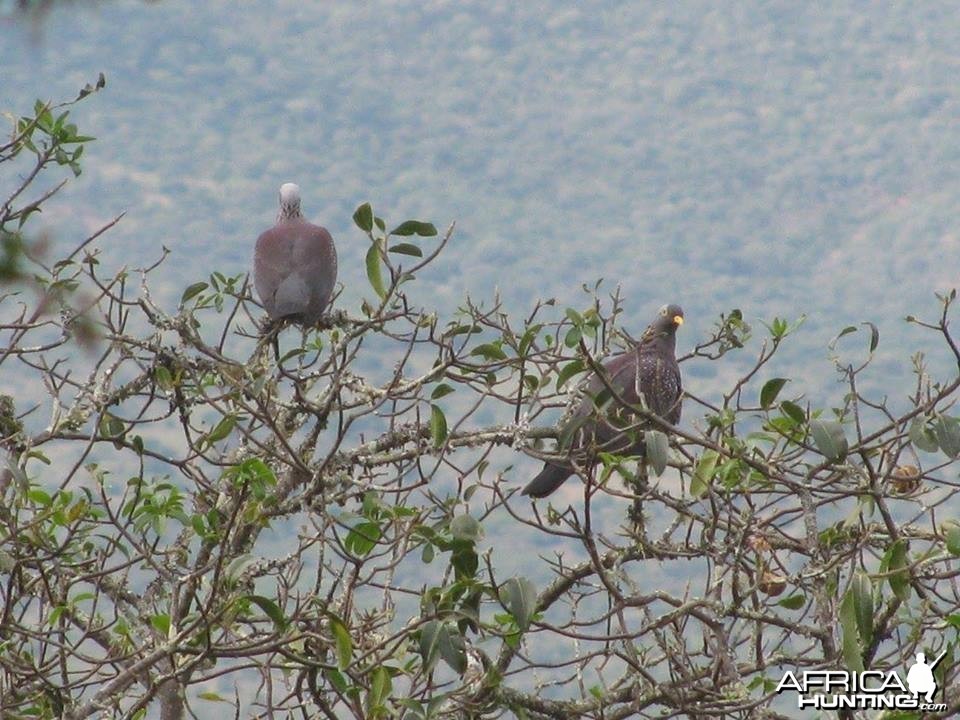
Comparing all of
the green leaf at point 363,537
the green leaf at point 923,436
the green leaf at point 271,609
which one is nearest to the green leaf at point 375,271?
the green leaf at point 363,537

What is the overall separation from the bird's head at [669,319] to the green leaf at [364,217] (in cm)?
311

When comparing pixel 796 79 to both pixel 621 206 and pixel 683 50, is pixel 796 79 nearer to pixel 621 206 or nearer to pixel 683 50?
pixel 683 50

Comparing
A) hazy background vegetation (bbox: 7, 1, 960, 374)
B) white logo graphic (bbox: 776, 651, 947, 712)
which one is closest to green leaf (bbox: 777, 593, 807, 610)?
white logo graphic (bbox: 776, 651, 947, 712)

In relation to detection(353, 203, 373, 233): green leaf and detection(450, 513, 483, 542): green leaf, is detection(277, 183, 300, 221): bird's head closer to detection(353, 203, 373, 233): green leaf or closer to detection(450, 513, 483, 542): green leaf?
detection(353, 203, 373, 233): green leaf

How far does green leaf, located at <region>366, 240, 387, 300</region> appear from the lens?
11.4 feet

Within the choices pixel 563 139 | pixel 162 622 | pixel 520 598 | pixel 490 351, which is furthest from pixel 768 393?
pixel 563 139

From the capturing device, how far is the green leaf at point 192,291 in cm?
395

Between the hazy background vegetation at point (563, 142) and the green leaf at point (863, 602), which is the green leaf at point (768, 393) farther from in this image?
the hazy background vegetation at point (563, 142)

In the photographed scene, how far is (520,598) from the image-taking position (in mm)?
2797

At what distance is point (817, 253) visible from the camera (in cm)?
3133

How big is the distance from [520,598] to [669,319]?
376 centimetres

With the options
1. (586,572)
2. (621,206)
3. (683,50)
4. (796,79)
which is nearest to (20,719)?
(586,572)

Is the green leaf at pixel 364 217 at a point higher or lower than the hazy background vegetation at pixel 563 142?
lower

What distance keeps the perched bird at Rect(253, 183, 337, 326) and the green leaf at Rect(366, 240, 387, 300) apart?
1.95 metres
